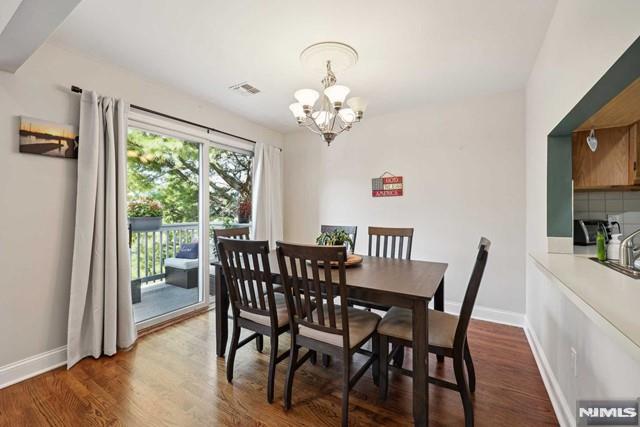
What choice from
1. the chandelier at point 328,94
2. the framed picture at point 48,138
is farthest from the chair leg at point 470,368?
the framed picture at point 48,138

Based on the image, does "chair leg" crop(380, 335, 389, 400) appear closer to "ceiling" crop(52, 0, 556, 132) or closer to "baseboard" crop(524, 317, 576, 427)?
"baseboard" crop(524, 317, 576, 427)

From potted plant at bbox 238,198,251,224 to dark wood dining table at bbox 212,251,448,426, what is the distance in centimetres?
187

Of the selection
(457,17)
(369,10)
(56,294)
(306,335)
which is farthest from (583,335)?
(56,294)

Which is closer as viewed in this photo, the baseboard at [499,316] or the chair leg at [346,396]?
the chair leg at [346,396]

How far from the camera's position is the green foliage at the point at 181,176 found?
282 cm

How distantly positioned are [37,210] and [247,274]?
66.8 inches

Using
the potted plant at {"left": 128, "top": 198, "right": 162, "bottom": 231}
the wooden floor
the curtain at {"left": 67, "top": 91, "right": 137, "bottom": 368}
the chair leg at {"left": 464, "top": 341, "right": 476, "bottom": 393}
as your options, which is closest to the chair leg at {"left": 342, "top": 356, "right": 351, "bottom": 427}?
the wooden floor

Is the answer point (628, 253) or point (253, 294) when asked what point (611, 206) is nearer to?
point (628, 253)

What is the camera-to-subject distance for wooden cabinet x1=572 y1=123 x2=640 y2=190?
76.4 inches

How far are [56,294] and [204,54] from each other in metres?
2.25

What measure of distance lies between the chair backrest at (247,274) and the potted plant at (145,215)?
1.34 m

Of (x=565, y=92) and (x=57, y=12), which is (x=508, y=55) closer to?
(x=565, y=92)

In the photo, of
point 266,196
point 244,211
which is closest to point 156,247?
point 244,211

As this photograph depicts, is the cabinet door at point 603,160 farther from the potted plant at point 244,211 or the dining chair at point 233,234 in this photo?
the potted plant at point 244,211
